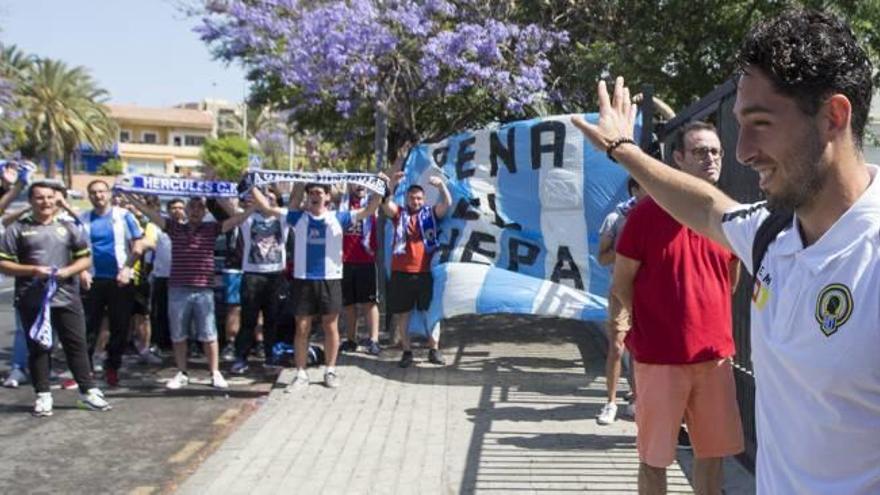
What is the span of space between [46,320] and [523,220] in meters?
4.49

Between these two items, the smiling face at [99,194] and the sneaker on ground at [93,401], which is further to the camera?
the smiling face at [99,194]

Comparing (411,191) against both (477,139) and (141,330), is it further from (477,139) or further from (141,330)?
(141,330)

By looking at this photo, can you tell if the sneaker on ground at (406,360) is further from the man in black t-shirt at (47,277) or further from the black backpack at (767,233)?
the black backpack at (767,233)

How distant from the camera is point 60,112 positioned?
50.7 m

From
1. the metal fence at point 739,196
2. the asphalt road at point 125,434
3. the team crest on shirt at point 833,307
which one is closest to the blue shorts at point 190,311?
the asphalt road at point 125,434

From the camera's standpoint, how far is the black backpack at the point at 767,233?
1.94 m

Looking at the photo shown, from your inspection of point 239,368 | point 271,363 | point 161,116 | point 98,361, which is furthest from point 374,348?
point 161,116

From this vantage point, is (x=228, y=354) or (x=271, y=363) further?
(x=228, y=354)

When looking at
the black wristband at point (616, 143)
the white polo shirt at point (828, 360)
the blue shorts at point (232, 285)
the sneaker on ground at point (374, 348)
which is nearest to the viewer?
the white polo shirt at point (828, 360)

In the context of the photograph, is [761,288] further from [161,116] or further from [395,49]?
[161,116]

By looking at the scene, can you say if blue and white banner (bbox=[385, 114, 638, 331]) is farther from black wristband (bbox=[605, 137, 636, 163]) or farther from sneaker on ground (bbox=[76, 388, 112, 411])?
black wristband (bbox=[605, 137, 636, 163])

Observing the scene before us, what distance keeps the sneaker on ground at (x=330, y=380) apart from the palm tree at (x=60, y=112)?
43.9 m

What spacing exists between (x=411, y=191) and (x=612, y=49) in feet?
9.24

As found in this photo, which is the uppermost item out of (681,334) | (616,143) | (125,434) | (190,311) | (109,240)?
(616,143)
